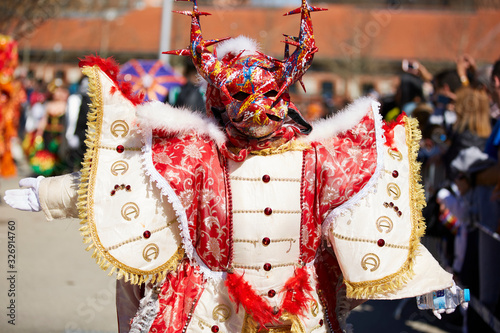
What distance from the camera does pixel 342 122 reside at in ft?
8.23

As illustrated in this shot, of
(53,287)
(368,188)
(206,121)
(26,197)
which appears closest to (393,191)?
(368,188)

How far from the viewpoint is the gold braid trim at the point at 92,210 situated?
7.48ft

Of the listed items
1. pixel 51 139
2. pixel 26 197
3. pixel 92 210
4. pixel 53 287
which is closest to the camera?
pixel 92 210

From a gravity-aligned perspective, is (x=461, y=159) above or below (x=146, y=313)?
above

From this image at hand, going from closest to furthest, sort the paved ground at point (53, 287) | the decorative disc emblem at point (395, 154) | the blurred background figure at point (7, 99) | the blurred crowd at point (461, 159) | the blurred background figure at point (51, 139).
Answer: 1. the decorative disc emblem at point (395, 154)
2. the paved ground at point (53, 287)
3. the blurred crowd at point (461, 159)
4. the blurred background figure at point (7, 99)
5. the blurred background figure at point (51, 139)

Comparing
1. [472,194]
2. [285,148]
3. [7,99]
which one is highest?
[7,99]

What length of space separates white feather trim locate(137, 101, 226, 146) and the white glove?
0.50m

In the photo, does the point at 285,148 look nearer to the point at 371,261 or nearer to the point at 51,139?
the point at 371,261

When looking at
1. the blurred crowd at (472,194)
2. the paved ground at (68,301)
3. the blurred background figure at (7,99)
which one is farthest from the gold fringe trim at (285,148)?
the blurred background figure at (7,99)

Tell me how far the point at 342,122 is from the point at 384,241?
0.52 m

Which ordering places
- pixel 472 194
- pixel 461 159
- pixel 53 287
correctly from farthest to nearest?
pixel 53 287 < pixel 461 159 < pixel 472 194

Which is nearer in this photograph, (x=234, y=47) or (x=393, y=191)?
(x=393, y=191)

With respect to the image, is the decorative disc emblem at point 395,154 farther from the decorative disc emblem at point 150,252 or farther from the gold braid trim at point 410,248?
the decorative disc emblem at point 150,252

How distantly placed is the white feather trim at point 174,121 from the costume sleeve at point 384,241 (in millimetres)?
597
